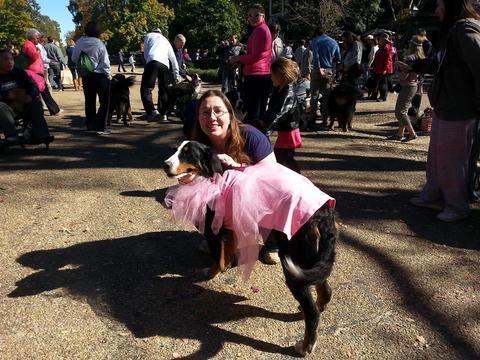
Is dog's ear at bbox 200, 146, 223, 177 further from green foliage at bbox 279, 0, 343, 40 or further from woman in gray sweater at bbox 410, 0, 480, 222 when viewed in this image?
green foliage at bbox 279, 0, 343, 40

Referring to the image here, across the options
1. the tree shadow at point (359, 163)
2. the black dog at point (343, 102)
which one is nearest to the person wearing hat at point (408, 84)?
the tree shadow at point (359, 163)

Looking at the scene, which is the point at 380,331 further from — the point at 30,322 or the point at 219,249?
the point at 30,322

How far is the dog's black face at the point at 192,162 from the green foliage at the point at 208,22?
30073 mm

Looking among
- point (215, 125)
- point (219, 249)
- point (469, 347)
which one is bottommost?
point (469, 347)

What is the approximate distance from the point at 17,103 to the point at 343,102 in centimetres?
615

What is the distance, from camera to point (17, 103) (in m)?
7.02

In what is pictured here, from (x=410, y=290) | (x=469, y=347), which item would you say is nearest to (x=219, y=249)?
(x=410, y=290)

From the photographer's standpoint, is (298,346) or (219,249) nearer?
(298,346)

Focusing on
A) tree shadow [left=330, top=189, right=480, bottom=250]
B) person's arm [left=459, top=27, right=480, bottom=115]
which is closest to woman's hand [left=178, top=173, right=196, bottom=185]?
tree shadow [left=330, top=189, right=480, bottom=250]

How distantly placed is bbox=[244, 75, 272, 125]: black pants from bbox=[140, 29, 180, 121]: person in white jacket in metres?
3.31

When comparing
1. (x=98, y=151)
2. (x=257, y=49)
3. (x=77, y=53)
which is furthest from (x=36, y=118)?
(x=257, y=49)

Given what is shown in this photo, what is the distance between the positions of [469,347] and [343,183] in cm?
342

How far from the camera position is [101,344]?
2691 mm

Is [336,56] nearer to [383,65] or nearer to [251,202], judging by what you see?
[383,65]
